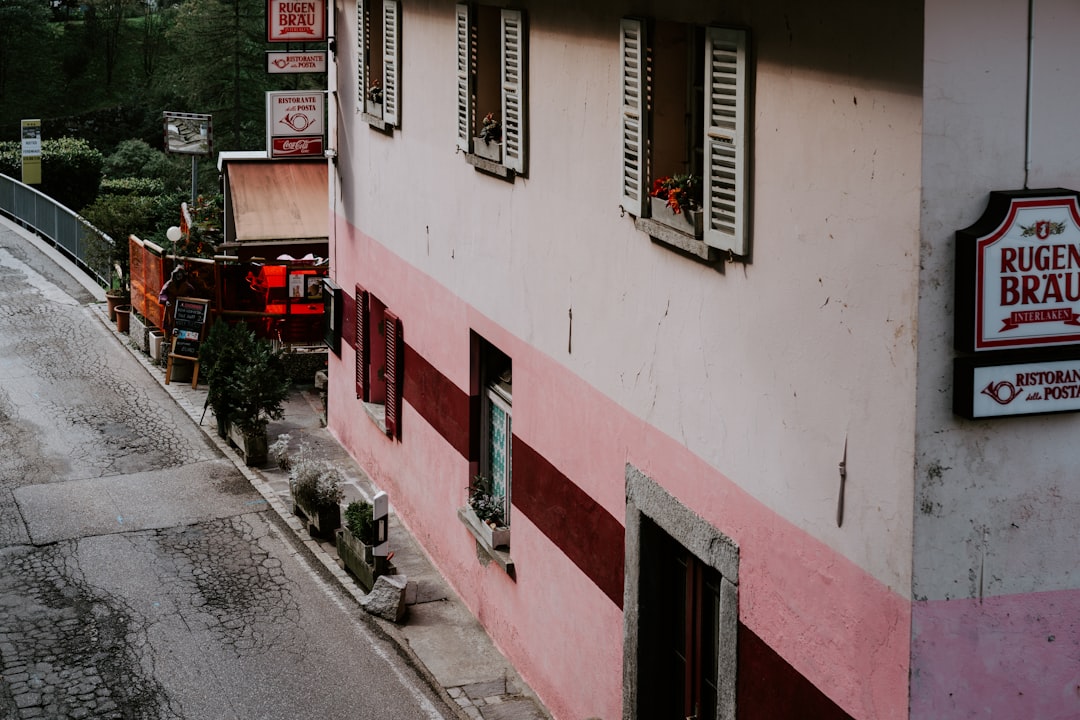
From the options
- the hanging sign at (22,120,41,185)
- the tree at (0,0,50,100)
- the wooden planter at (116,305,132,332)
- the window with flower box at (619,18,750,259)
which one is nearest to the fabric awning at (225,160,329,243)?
the wooden planter at (116,305,132,332)

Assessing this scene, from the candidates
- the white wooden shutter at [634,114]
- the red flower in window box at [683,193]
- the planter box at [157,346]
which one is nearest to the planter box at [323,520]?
the white wooden shutter at [634,114]

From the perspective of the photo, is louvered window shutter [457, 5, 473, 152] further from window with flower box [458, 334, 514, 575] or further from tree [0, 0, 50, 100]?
tree [0, 0, 50, 100]

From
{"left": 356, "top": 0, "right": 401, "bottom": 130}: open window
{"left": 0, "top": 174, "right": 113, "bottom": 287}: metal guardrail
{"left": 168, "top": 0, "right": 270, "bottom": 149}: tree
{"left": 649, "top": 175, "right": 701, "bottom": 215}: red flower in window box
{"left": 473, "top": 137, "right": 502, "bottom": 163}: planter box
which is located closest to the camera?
{"left": 649, "top": 175, "right": 701, "bottom": 215}: red flower in window box

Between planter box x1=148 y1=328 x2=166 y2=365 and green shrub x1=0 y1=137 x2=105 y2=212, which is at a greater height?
green shrub x1=0 y1=137 x2=105 y2=212

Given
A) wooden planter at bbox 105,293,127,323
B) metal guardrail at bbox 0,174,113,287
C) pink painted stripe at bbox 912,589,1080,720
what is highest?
metal guardrail at bbox 0,174,113,287

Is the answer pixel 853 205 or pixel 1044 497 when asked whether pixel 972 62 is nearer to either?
pixel 853 205

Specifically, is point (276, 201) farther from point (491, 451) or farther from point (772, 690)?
point (772, 690)

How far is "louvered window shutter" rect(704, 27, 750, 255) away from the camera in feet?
23.6

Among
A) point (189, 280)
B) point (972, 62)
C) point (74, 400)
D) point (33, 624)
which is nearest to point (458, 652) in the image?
point (33, 624)

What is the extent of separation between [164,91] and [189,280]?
88.2ft

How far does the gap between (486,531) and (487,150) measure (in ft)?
9.72

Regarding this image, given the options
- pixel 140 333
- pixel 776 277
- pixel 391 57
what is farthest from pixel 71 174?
pixel 776 277

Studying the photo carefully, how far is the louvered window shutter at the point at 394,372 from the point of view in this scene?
14477 mm

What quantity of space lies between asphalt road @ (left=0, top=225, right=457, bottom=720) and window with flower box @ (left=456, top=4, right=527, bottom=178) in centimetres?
402
